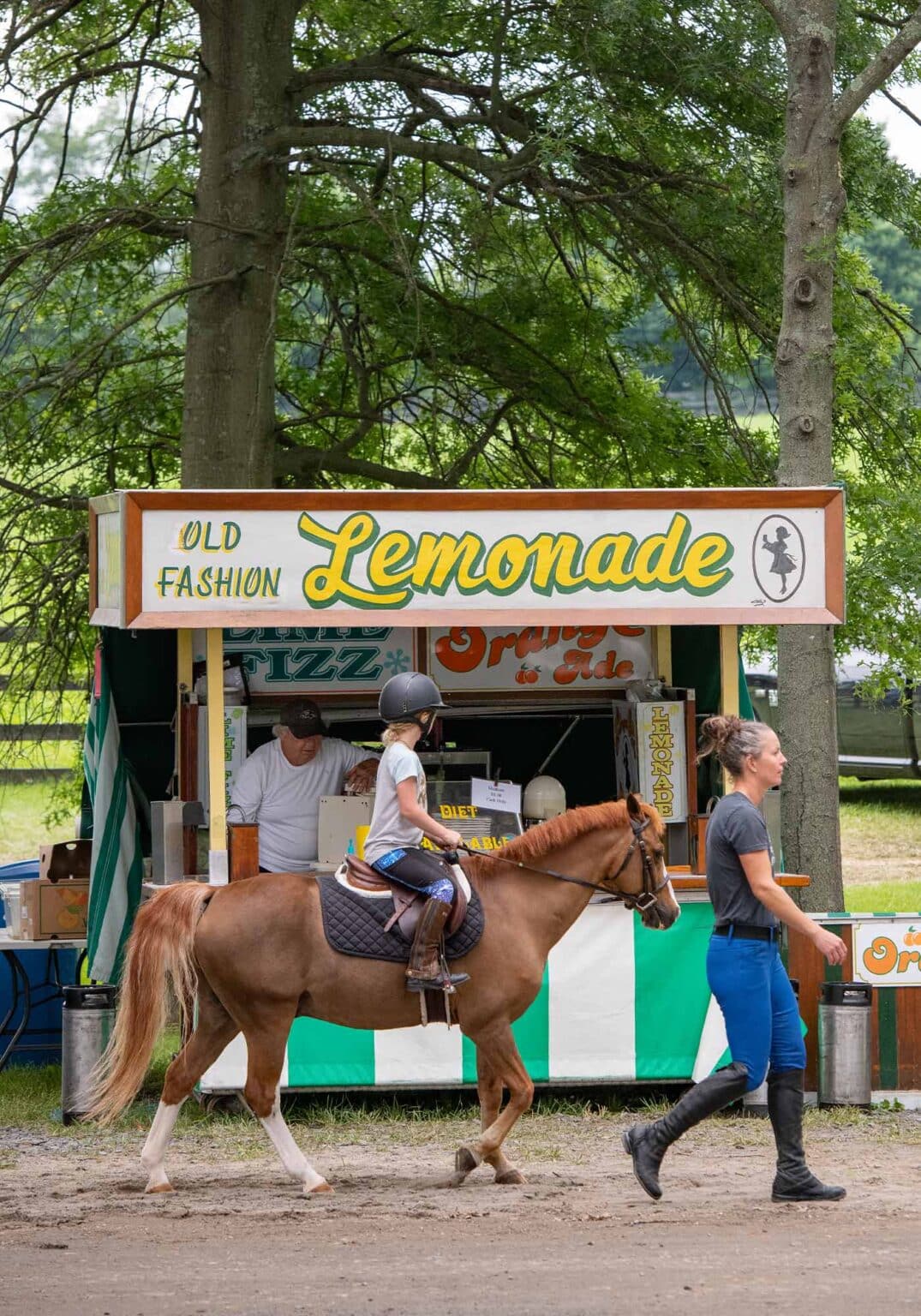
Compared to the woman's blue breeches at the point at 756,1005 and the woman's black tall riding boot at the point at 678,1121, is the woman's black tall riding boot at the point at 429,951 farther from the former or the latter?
the woman's blue breeches at the point at 756,1005

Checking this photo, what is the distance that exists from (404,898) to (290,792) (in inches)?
81.9

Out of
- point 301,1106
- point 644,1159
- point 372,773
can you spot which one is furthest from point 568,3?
point 644,1159

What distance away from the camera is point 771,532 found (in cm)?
826

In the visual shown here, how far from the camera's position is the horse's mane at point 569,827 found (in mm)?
7285

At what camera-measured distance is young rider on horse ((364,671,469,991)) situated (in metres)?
6.95

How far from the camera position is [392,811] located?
6961 mm

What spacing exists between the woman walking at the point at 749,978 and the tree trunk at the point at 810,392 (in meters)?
3.55

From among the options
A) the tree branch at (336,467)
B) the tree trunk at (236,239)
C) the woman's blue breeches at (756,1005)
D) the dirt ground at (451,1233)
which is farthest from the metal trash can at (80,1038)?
the tree branch at (336,467)

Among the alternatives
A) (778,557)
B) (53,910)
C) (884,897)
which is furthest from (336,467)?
(778,557)

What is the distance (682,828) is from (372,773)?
5.52 feet

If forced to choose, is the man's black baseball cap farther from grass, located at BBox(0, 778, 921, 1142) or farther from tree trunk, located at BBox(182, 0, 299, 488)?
tree trunk, located at BBox(182, 0, 299, 488)

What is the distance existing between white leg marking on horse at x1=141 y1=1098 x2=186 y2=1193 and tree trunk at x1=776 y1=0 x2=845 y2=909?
4.47m

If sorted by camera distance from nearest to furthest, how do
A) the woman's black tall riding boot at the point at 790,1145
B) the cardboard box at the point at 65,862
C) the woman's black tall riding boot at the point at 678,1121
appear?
the woman's black tall riding boot at the point at 678,1121 → the woman's black tall riding boot at the point at 790,1145 → the cardboard box at the point at 65,862

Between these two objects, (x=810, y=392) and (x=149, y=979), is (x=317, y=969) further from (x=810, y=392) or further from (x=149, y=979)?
(x=810, y=392)
